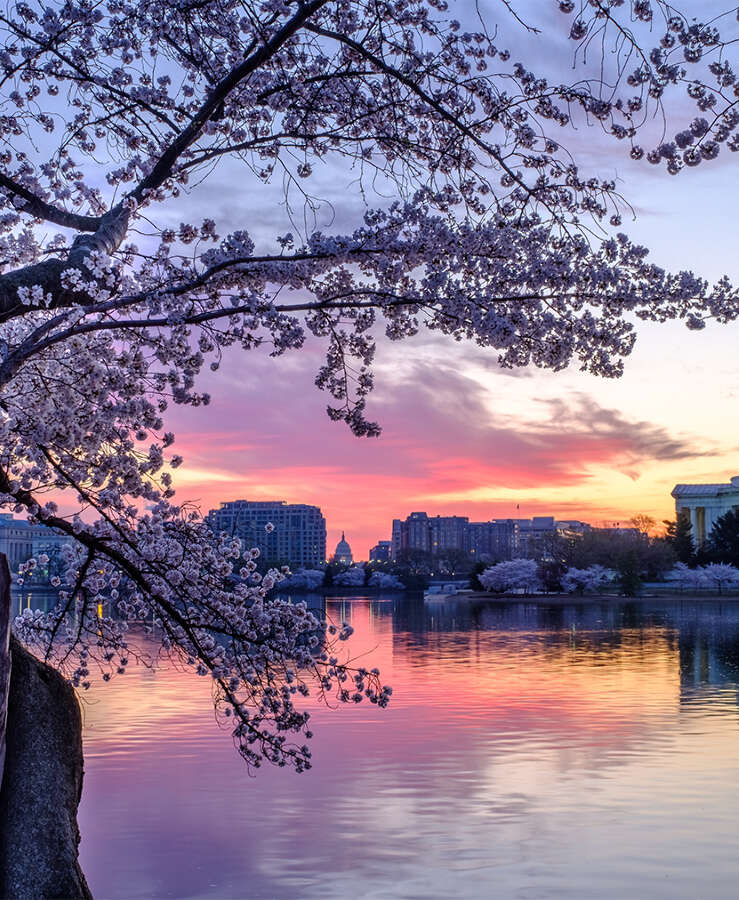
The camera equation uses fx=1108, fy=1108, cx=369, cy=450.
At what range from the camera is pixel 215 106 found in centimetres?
883

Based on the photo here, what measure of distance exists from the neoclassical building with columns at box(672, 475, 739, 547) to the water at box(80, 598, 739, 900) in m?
117

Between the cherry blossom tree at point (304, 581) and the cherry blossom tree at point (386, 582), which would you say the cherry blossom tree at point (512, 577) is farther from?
the cherry blossom tree at point (386, 582)

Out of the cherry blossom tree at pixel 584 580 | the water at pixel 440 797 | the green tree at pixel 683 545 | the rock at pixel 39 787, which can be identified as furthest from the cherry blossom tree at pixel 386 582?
the rock at pixel 39 787

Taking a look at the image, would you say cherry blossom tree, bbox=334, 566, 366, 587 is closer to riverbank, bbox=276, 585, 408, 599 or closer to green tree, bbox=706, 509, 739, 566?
riverbank, bbox=276, 585, 408, 599

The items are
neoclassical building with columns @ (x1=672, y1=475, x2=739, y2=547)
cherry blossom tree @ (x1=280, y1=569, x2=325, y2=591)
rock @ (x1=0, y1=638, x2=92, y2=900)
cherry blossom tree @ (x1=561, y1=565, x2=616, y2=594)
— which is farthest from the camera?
neoclassical building with columns @ (x1=672, y1=475, x2=739, y2=547)

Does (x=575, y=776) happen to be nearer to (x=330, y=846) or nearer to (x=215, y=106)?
(x=330, y=846)

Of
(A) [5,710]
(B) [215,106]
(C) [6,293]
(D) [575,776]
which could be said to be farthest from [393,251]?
(D) [575,776]

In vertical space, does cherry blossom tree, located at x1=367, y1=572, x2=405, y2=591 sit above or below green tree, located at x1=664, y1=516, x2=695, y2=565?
below

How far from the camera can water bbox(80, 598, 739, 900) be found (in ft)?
41.7

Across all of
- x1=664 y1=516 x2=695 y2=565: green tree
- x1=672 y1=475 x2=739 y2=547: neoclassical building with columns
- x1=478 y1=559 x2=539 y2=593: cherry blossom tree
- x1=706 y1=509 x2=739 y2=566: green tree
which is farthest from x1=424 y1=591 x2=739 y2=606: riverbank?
x1=672 y1=475 x2=739 y2=547: neoclassical building with columns

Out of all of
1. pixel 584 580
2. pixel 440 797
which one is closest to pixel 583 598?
pixel 584 580

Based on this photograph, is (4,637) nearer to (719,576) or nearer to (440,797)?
(440,797)

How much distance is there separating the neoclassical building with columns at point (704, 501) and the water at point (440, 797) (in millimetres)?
116849

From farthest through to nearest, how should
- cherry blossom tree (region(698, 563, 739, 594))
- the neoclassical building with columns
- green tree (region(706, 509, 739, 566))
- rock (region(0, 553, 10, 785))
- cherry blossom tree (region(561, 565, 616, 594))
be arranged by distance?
1. the neoclassical building with columns
2. cherry blossom tree (region(561, 565, 616, 594))
3. green tree (region(706, 509, 739, 566))
4. cherry blossom tree (region(698, 563, 739, 594))
5. rock (region(0, 553, 10, 785))
